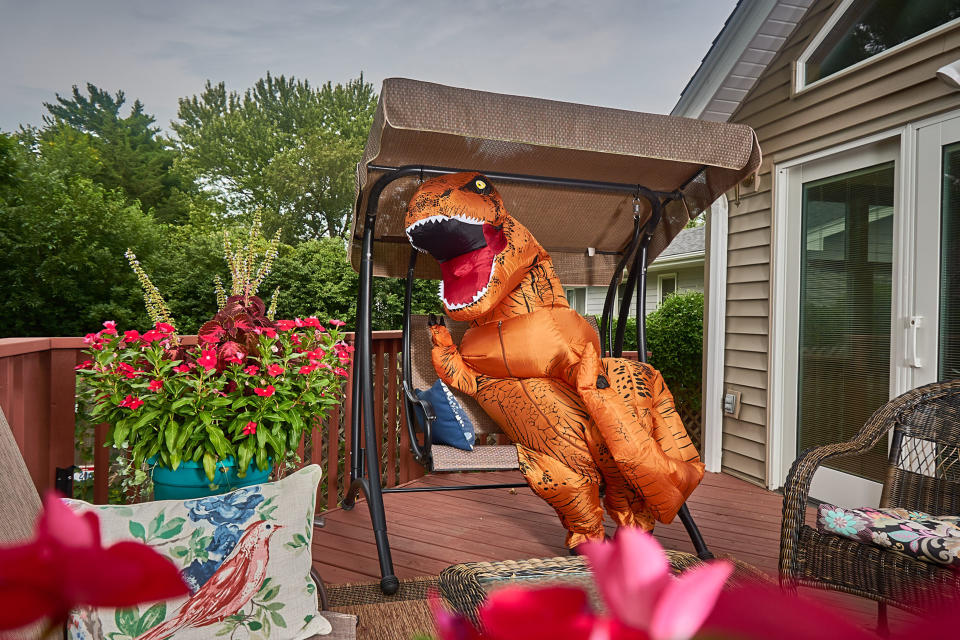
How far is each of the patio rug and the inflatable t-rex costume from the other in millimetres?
601

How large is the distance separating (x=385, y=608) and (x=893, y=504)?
1814 mm

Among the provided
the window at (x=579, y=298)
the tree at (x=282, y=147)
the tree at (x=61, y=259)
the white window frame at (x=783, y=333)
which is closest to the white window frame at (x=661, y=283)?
the window at (x=579, y=298)

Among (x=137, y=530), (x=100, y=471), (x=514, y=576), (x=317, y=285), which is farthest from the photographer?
(x=317, y=285)

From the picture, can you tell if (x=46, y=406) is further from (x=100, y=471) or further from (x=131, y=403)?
(x=131, y=403)

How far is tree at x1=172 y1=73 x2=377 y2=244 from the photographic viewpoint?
1666cm

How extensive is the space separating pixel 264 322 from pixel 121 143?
18487 millimetres

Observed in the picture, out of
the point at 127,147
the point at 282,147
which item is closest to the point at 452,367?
the point at 282,147

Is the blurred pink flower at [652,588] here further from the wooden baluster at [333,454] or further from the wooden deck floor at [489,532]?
the wooden baluster at [333,454]

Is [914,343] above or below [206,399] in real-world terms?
above

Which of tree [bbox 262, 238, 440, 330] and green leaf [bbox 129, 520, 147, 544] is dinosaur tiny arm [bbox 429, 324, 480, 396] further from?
tree [bbox 262, 238, 440, 330]

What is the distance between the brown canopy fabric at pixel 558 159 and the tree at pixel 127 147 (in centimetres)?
1615

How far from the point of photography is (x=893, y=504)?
2.08m

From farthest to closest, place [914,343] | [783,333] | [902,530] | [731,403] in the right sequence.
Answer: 1. [731,403]
2. [783,333]
3. [914,343]
4. [902,530]

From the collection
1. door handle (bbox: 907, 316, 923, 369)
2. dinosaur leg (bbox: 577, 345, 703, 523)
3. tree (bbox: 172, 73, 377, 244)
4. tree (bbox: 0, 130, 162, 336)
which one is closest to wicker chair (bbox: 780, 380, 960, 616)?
dinosaur leg (bbox: 577, 345, 703, 523)
